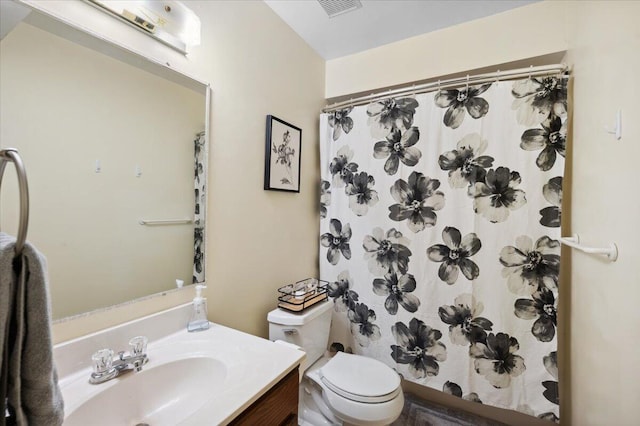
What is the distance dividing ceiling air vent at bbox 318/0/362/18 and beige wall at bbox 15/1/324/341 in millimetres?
278

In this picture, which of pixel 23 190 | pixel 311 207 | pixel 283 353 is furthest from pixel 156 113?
pixel 311 207

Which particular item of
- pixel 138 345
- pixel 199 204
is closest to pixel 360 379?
pixel 138 345

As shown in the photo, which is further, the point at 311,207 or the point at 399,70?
the point at 311,207

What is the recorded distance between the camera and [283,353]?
0.92 m

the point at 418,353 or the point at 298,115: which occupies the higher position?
the point at 298,115

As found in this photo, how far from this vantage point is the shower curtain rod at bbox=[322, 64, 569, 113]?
1.42 m

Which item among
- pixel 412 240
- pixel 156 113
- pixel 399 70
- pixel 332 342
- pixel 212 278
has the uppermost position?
pixel 399 70

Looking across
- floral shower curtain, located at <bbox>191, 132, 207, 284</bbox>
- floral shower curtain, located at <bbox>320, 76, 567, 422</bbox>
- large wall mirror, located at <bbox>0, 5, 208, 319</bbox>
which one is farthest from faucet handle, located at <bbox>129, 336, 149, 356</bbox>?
floral shower curtain, located at <bbox>320, 76, 567, 422</bbox>

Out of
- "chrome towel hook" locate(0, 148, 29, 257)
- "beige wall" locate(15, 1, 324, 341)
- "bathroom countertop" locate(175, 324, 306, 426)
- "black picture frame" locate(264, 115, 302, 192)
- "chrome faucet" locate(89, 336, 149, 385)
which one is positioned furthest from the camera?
"black picture frame" locate(264, 115, 302, 192)

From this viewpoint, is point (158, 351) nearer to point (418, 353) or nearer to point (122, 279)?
point (122, 279)

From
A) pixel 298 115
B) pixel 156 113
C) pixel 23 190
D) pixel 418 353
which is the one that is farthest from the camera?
pixel 298 115

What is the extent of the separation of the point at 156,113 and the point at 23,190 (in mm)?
704

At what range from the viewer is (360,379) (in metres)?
1.35

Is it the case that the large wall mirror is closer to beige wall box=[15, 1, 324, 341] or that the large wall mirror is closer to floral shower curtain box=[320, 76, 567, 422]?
beige wall box=[15, 1, 324, 341]
